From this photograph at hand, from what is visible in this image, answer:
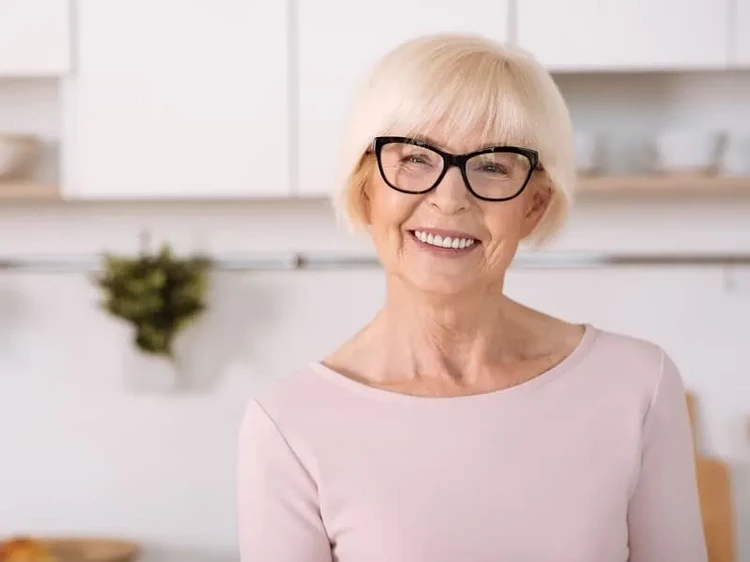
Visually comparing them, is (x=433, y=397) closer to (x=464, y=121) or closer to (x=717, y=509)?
(x=464, y=121)

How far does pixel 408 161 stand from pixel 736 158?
1275 millimetres

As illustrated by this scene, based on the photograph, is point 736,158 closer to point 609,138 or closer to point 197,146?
point 609,138

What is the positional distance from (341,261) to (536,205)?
4.04 ft

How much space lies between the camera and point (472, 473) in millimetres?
981

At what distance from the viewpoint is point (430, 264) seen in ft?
3.10

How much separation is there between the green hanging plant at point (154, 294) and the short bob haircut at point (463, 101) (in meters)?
1.24

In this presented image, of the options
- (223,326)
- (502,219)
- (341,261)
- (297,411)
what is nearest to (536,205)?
(502,219)

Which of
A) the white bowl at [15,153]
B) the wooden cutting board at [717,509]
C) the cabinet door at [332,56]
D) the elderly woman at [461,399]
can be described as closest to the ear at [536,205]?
the elderly woman at [461,399]

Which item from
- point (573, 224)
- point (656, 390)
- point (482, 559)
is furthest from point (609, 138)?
point (482, 559)

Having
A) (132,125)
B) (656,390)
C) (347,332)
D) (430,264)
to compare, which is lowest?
(347,332)

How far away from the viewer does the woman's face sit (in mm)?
925

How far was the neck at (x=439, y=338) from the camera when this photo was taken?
1021mm

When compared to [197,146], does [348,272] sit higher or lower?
lower

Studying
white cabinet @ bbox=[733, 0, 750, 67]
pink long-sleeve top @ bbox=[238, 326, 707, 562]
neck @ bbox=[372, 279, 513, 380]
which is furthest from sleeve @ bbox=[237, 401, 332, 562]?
white cabinet @ bbox=[733, 0, 750, 67]
